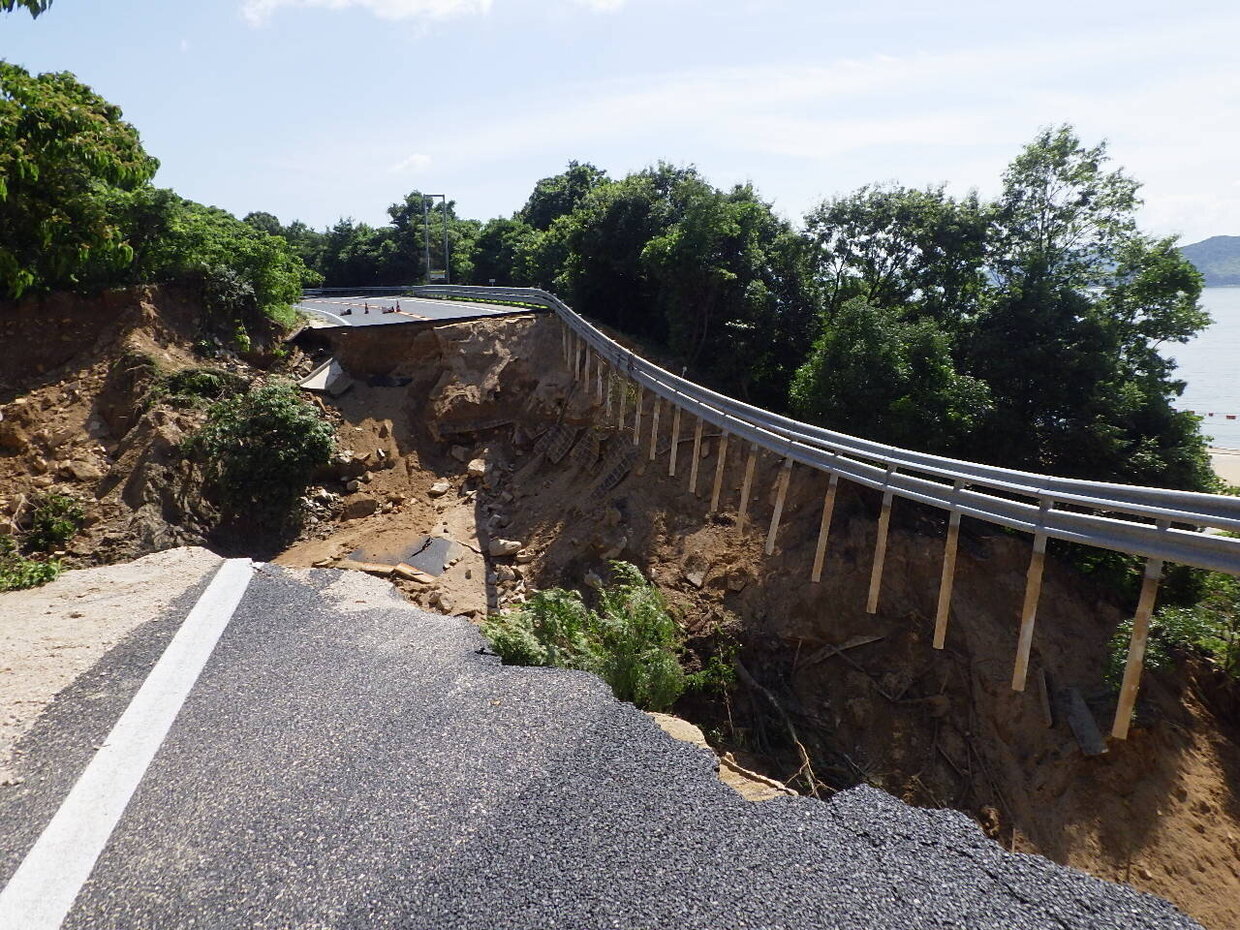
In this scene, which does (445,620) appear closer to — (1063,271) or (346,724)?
(346,724)

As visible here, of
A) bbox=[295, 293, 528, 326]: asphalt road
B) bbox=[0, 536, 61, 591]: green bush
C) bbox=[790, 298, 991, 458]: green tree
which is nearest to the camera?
bbox=[0, 536, 61, 591]: green bush

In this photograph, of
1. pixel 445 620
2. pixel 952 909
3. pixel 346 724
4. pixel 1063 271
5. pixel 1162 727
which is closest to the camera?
pixel 952 909

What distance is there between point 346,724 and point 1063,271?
58.5ft

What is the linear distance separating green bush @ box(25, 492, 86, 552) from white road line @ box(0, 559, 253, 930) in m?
10.1

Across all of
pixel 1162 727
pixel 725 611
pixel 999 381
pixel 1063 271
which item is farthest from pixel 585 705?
pixel 1063 271

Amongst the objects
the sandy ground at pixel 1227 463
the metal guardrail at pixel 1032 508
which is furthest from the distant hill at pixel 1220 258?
the metal guardrail at pixel 1032 508

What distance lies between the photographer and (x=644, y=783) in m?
5.86

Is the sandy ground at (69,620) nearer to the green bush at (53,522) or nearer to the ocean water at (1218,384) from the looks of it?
the green bush at (53,522)

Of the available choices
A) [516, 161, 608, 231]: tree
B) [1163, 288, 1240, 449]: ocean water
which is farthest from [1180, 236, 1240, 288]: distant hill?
[516, 161, 608, 231]: tree

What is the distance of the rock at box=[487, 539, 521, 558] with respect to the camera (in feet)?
56.9

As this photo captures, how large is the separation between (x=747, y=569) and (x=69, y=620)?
34.0 feet

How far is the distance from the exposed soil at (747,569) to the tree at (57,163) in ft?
18.0

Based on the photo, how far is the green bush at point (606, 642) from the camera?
8680 millimetres

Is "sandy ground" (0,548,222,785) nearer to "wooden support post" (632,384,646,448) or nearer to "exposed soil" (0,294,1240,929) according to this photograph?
"exposed soil" (0,294,1240,929)
